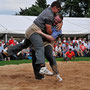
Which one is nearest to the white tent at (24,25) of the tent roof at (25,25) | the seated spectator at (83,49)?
the tent roof at (25,25)

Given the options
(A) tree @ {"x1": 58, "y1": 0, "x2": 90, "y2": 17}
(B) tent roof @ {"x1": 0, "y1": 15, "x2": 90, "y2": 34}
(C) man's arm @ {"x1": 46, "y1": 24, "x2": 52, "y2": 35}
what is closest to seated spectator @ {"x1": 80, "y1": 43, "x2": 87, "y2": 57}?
(B) tent roof @ {"x1": 0, "y1": 15, "x2": 90, "y2": 34}

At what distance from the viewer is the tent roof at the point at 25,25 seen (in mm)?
17906

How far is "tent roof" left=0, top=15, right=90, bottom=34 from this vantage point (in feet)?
58.7

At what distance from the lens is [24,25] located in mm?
19250

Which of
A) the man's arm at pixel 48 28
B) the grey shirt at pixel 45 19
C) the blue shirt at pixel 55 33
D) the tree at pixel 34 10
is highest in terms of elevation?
the tree at pixel 34 10

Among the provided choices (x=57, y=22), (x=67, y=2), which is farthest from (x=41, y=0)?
(x=57, y=22)

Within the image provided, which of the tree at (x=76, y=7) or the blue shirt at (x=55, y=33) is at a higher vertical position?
the tree at (x=76, y=7)

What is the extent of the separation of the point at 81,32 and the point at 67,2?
2791cm

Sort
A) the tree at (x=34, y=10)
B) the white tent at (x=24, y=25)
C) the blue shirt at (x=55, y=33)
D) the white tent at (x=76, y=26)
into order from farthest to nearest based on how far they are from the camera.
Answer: the tree at (x=34, y=10), the white tent at (x=76, y=26), the white tent at (x=24, y=25), the blue shirt at (x=55, y=33)

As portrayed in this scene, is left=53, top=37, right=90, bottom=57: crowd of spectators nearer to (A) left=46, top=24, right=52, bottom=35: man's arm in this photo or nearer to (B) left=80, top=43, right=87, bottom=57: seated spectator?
(B) left=80, top=43, right=87, bottom=57: seated spectator

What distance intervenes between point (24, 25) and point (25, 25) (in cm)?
9

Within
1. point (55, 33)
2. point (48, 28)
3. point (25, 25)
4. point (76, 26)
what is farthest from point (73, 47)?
point (48, 28)

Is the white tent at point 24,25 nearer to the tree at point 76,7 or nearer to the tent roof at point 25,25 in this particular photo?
the tent roof at point 25,25

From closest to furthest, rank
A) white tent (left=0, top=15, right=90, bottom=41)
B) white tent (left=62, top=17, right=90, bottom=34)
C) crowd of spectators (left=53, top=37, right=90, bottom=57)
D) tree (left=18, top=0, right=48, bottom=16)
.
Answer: crowd of spectators (left=53, top=37, right=90, bottom=57)
white tent (left=0, top=15, right=90, bottom=41)
white tent (left=62, top=17, right=90, bottom=34)
tree (left=18, top=0, right=48, bottom=16)
